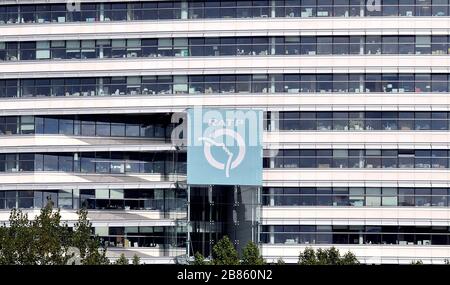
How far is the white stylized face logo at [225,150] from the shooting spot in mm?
71438

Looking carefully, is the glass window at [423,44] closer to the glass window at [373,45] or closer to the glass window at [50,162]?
the glass window at [373,45]

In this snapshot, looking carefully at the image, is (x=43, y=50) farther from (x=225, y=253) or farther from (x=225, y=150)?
(x=225, y=253)

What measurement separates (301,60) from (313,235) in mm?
12853

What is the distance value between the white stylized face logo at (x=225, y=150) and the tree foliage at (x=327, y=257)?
8.21 metres

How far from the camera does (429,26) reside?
7356 centimetres

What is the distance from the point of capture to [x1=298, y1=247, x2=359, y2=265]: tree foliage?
6500 centimetres

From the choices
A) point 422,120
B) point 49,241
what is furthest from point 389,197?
point 49,241

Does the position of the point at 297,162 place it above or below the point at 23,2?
below

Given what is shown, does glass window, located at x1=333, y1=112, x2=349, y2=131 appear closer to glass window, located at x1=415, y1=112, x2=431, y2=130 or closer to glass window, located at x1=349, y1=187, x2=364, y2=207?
glass window, located at x1=349, y1=187, x2=364, y2=207

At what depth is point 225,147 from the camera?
71750 mm

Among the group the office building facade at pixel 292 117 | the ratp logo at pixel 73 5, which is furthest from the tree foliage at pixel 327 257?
the ratp logo at pixel 73 5
